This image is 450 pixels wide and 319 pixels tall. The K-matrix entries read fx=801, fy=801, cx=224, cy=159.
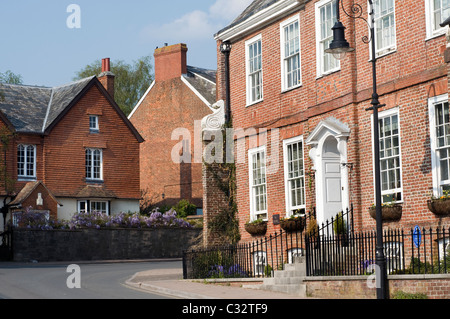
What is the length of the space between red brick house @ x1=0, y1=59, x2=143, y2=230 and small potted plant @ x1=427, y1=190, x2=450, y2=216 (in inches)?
1164

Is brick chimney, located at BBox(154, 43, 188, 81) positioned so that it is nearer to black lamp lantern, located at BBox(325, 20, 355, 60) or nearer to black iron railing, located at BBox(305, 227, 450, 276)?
black iron railing, located at BBox(305, 227, 450, 276)

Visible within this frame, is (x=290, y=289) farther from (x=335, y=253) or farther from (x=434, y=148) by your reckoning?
(x=434, y=148)

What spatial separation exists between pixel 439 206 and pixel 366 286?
2.48m

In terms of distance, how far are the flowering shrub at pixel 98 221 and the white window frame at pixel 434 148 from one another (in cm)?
2480

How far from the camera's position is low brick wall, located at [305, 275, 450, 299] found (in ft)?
49.3

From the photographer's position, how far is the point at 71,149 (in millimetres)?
47469

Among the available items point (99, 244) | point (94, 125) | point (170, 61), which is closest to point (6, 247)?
point (99, 244)

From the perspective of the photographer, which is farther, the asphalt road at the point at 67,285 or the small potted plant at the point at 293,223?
the small potted plant at the point at 293,223

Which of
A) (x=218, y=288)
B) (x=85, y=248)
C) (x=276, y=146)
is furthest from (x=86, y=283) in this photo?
(x=85, y=248)

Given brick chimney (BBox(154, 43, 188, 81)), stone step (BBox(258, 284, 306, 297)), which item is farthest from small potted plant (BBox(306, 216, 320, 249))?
brick chimney (BBox(154, 43, 188, 81))

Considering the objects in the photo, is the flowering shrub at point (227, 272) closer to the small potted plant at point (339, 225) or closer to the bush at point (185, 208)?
the small potted plant at point (339, 225)

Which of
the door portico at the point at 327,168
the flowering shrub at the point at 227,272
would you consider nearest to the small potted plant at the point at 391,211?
the door portico at the point at 327,168

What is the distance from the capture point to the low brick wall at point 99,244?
37.7 m
